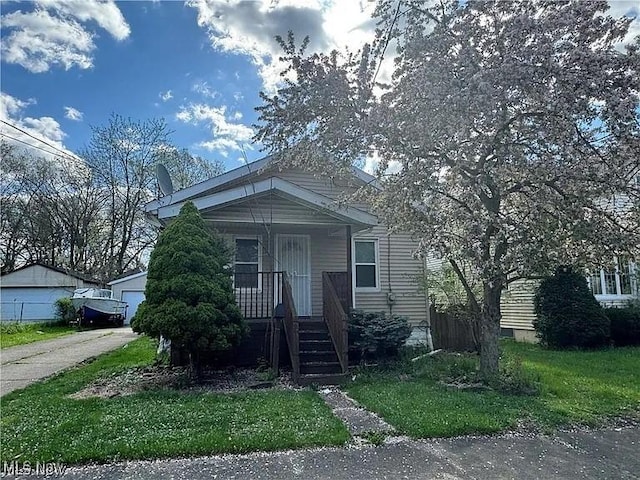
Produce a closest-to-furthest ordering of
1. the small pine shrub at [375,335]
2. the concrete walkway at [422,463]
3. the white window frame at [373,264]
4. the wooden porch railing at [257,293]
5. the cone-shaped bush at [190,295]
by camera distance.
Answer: the concrete walkway at [422,463], the cone-shaped bush at [190,295], the small pine shrub at [375,335], the wooden porch railing at [257,293], the white window frame at [373,264]

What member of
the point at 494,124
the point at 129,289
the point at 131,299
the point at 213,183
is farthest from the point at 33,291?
the point at 494,124

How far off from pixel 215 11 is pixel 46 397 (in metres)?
7.41

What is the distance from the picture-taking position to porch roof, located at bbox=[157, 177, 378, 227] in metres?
9.07

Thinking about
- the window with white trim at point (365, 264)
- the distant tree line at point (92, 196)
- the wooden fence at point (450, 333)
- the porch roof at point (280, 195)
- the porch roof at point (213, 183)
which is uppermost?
the distant tree line at point (92, 196)

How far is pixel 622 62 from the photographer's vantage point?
610 centimetres

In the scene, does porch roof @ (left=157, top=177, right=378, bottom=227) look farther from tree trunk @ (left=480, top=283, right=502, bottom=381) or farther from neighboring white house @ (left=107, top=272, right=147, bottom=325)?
neighboring white house @ (left=107, top=272, right=147, bottom=325)

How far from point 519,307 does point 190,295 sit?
12079 millimetres

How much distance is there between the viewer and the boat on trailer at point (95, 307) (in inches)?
962

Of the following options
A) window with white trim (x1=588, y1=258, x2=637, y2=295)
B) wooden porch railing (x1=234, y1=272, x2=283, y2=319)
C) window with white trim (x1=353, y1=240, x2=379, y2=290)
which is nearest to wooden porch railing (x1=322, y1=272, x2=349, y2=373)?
wooden porch railing (x1=234, y1=272, x2=283, y2=319)

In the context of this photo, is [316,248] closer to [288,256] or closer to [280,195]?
[288,256]

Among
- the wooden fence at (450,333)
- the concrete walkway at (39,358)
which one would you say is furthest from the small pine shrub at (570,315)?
the concrete walkway at (39,358)

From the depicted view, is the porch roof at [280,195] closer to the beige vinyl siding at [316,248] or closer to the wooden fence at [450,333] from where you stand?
the beige vinyl siding at [316,248]
